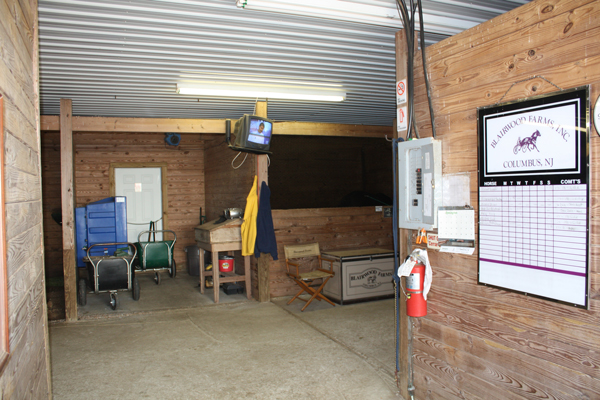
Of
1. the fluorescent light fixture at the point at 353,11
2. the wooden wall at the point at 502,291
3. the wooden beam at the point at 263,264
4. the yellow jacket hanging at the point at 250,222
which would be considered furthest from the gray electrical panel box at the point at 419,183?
the wooden beam at the point at 263,264

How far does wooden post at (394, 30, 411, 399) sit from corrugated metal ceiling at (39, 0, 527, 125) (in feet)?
0.97

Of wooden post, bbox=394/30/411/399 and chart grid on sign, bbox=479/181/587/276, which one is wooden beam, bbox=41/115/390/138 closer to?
wooden post, bbox=394/30/411/399

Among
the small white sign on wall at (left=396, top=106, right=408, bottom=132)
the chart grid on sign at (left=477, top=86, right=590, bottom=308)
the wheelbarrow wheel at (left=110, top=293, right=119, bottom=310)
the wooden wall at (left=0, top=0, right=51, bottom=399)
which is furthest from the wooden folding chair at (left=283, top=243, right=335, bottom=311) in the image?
the wooden wall at (left=0, top=0, right=51, bottom=399)

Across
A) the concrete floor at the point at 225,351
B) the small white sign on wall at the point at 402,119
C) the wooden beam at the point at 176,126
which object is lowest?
the concrete floor at the point at 225,351

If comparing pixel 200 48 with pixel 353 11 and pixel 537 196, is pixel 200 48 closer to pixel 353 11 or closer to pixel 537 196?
pixel 353 11

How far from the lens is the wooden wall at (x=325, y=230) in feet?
20.4

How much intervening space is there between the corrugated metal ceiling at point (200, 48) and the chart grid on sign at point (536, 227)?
1469 mm

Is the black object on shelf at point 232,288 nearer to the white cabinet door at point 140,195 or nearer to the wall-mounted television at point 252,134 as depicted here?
the wall-mounted television at point 252,134

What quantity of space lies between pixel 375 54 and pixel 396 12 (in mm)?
952

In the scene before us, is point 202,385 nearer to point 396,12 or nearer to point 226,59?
point 226,59

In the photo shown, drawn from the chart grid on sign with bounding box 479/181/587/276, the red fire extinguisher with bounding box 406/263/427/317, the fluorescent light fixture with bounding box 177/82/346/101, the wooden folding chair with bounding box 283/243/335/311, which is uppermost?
the fluorescent light fixture with bounding box 177/82/346/101

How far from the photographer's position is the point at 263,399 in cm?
320

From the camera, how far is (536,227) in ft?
7.22

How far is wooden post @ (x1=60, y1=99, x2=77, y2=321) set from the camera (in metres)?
5.22
